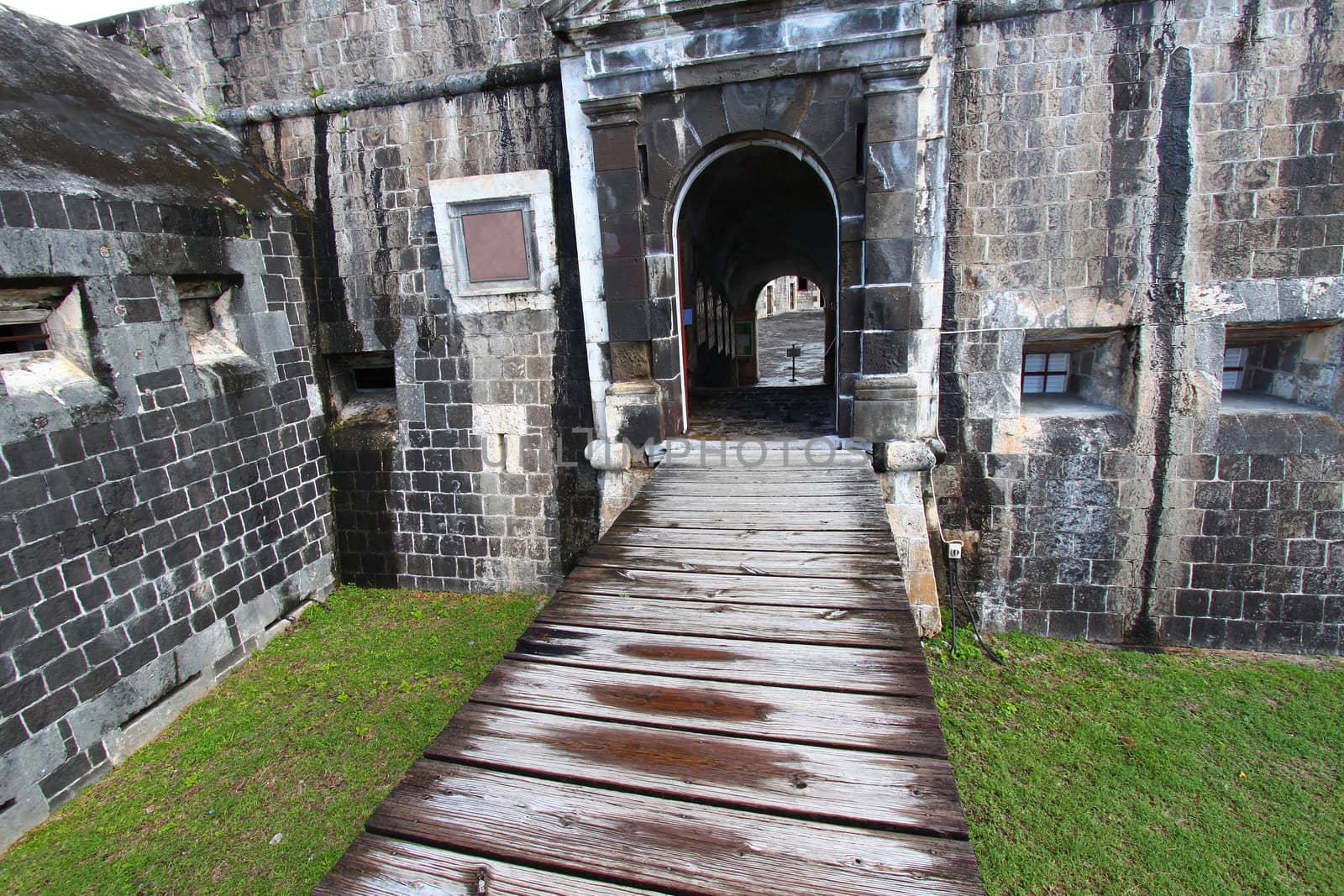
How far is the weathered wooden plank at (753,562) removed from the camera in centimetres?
337

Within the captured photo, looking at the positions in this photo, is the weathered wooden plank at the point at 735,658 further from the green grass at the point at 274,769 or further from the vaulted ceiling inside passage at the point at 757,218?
the vaulted ceiling inside passage at the point at 757,218

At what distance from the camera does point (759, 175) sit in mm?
7281

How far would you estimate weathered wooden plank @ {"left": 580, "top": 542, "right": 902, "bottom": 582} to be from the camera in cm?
337

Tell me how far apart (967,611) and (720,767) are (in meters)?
4.53

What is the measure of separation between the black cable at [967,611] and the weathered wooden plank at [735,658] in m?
3.18

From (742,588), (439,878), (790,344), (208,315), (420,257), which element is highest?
(420,257)

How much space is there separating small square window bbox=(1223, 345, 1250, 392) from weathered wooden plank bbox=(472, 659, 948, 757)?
218 inches

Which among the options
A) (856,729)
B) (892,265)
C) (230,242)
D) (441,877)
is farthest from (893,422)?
(230,242)

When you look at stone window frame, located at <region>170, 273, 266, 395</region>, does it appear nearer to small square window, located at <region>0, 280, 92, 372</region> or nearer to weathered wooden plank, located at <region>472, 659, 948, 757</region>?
small square window, located at <region>0, 280, 92, 372</region>

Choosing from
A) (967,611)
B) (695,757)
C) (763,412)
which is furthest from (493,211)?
(967,611)

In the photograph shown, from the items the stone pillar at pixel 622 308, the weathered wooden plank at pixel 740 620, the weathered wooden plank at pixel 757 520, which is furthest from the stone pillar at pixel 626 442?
the weathered wooden plank at pixel 740 620

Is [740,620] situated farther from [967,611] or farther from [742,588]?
[967,611]

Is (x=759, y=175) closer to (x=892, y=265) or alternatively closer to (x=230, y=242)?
(x=892, y=265)

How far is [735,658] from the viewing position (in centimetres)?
268
